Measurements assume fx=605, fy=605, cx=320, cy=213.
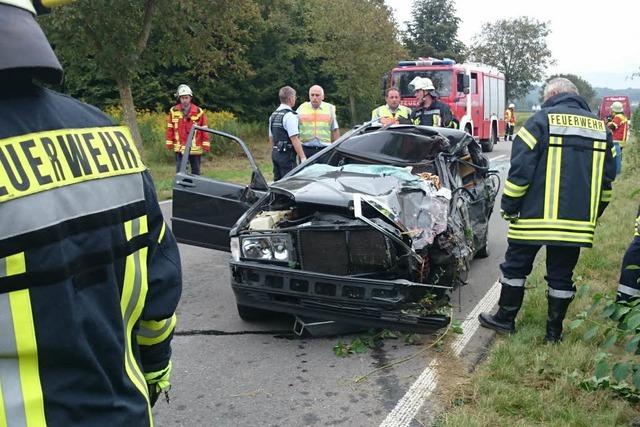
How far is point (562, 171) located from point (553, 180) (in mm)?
82

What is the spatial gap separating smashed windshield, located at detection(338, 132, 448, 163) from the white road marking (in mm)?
1476

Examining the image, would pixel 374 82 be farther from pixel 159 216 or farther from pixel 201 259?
pixel 159 216

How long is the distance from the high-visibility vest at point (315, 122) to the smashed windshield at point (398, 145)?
7.61 ft

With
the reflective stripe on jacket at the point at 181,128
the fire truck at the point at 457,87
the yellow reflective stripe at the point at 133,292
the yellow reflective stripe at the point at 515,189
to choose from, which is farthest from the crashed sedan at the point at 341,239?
the fire truck at the point at 457,87

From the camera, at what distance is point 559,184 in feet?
13.3

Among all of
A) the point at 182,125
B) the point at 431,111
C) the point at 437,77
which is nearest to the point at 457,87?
the point at 437,77

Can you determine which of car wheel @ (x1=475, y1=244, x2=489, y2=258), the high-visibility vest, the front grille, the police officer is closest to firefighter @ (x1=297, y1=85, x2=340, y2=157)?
the high-visibility vest

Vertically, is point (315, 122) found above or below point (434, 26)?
below

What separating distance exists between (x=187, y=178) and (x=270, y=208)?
30.9 inches

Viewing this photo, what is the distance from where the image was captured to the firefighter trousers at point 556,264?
13.5ft

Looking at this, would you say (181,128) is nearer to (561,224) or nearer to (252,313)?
(252,313)

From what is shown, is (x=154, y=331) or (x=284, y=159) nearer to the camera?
(x=154, y=331)

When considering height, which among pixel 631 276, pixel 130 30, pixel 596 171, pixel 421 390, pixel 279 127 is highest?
pixel 130 30

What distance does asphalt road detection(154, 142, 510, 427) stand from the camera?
127 inches
